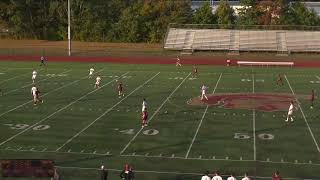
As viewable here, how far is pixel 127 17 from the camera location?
7819 centimetres

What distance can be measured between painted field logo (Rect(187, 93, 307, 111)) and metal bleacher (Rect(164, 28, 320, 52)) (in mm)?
33113

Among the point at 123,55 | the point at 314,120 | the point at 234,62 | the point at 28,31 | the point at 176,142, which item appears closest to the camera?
the point at 176,142

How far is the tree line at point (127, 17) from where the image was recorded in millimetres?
75500

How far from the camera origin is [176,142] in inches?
869

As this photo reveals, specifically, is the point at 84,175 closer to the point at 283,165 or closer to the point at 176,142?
the point at 176,142

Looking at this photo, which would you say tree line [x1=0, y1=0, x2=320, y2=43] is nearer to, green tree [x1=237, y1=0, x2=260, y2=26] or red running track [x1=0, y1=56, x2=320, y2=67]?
green tree [x1=237, y1=0, x2=260, y2=26]

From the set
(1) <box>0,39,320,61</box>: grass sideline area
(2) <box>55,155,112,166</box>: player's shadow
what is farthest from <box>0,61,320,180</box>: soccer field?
(1) <box>0,39,320,61</box>: grass sideline area

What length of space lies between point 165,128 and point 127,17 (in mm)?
55132

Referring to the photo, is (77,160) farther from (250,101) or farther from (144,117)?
(250,101)

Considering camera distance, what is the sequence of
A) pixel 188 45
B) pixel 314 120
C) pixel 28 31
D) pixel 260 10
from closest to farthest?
1. pixel 314 120
2. pixel 188 45
3. pixel 260 10
4. pixel 28 31

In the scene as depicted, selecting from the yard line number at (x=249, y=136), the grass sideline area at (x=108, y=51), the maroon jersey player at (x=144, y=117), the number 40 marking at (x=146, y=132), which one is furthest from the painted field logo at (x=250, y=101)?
the grass sideline area at (x=108, y=51)

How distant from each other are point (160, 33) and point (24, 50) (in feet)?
63.2

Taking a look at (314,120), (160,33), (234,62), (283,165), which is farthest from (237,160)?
(160,33)

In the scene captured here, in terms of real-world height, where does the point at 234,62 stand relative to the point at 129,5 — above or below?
below
